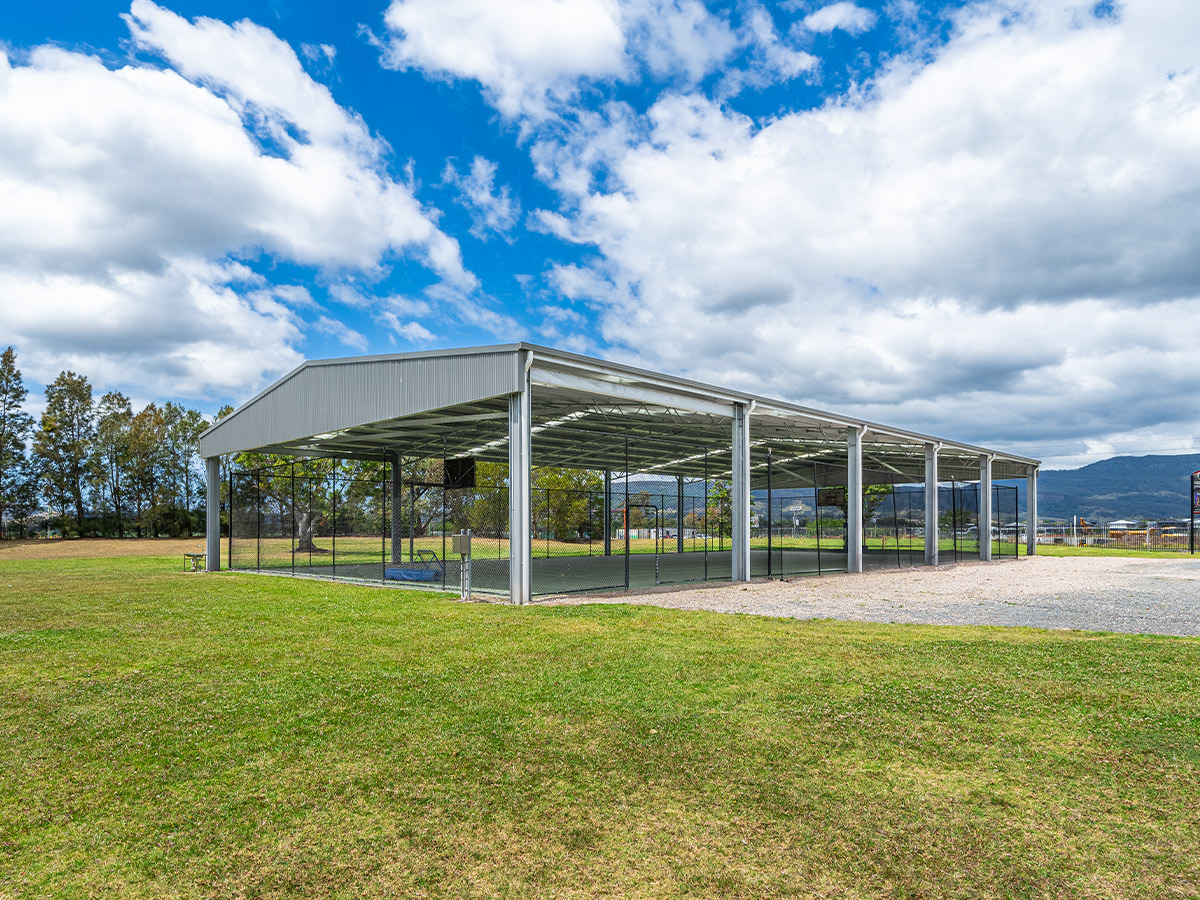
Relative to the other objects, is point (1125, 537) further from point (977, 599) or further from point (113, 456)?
point (113, 456)

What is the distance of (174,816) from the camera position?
4.06 metres

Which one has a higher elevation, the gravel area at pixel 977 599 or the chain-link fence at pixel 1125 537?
the gravel area at pixel 977 599

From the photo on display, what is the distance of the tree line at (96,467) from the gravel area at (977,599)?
53187 mm

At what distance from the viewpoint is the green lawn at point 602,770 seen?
3441 millimetres

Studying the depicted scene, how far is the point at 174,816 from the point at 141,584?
1794cm

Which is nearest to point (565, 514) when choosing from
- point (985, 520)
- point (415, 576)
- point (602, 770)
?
point (415, 576)

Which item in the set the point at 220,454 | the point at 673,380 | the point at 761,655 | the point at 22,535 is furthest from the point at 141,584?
the point at 22,535

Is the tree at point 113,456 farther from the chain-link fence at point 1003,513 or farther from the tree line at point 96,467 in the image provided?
the chain-link fence at point 1003,513

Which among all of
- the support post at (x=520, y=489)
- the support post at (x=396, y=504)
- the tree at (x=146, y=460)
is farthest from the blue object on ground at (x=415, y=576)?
the tree at (x=146, y=460)

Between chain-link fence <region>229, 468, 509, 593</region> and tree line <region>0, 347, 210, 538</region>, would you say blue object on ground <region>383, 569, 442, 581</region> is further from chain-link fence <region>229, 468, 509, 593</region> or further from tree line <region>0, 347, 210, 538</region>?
tree line <region>0, 347, 210, 538</region>

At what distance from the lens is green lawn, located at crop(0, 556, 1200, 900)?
11.3 feet

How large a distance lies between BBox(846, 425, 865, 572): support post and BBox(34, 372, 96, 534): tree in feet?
188

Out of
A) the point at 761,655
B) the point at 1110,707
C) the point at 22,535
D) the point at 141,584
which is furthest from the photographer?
the point at 22,535

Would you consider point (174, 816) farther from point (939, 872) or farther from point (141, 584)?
point (141, 584)
